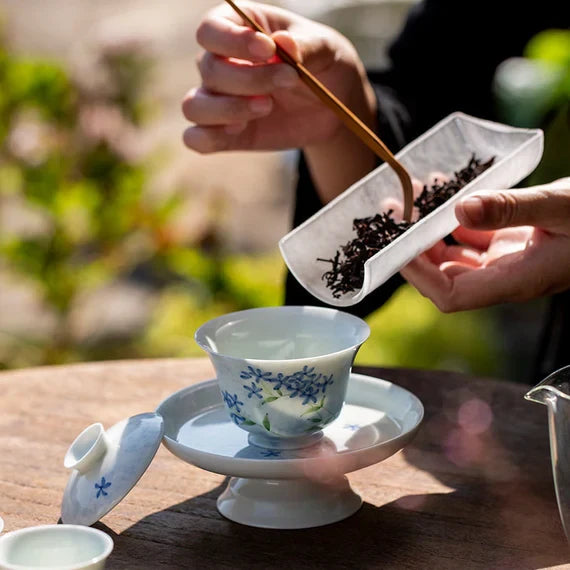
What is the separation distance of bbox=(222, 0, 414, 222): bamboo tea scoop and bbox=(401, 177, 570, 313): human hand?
92 mm

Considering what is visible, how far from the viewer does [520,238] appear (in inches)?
47.4

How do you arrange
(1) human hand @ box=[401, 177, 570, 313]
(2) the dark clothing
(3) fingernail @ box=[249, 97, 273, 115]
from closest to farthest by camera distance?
(1) human hand @ box=[401, 177, 570, 313], (3) fingernail @ box=[249, 97, 273, 115], (2) the dark clothing

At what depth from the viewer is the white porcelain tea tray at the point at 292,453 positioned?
830 mm

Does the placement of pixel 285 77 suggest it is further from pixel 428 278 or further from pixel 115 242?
pixel 115 242

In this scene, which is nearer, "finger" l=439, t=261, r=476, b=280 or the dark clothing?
"finger" l=439, t=261, r=476, b=280

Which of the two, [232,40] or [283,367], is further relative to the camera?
[232,40]

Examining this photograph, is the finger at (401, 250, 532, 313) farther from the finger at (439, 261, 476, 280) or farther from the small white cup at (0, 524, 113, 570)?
the small white cup at (0, 524, 113, 570)

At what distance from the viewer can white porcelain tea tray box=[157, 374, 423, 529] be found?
0.83 m

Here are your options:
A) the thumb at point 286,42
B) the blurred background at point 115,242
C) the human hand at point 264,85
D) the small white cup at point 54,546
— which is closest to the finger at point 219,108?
the human hand at point 264,85

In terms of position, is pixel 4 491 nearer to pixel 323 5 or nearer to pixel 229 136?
pixel 229 136

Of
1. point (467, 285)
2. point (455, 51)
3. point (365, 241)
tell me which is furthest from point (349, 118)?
point (455, 51)

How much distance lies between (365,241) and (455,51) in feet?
2.67

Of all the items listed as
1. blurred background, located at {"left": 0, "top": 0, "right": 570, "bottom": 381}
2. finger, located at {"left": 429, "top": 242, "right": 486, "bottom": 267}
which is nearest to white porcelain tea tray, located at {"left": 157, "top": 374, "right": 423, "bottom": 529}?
finger, located at {"left": 429, "top": 242, "right": 486, "bottom": 267}

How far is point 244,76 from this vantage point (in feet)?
3.97
